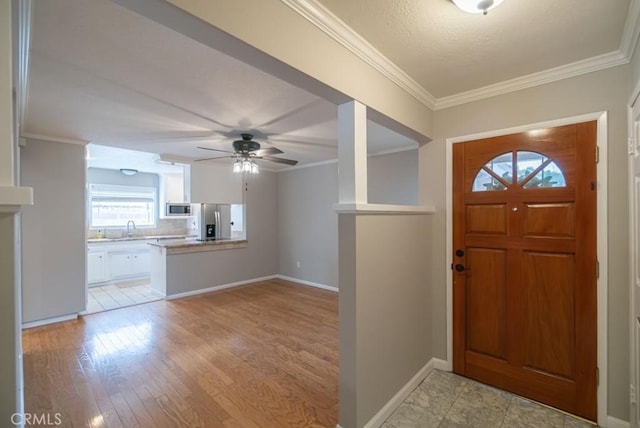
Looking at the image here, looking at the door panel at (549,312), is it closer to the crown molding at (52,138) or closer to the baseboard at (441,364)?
the baseboard at (441,364)

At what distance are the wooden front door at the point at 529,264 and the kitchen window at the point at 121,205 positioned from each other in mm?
7084

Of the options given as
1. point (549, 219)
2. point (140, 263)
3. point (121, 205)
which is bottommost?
point (140, 263)

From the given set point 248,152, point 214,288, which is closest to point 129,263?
point 214,288

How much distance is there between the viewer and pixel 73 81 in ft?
7.11

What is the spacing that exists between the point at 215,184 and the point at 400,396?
180 inches

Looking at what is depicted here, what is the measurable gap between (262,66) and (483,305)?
95.4 inches

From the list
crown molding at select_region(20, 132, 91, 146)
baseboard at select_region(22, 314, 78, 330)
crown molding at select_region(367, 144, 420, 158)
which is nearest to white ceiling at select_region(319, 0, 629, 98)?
crown molding at select_region(367, 144, 420, 158)

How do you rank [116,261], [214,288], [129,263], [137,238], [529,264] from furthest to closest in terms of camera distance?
[137,238] → [129,263] → [116,261] → [214,288] → [529,264]

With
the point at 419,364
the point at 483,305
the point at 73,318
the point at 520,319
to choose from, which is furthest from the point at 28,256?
the point at 520,319

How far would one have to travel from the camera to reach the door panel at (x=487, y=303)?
7.55ft

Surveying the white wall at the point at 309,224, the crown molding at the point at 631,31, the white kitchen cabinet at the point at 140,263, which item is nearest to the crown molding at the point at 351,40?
the crown molding at the point at 631,31

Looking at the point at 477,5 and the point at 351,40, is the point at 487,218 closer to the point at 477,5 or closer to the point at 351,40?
the point at 477,5

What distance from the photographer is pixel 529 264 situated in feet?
7.16

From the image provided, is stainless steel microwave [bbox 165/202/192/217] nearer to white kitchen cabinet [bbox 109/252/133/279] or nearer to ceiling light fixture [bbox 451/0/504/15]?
white kitchen cabinet [bbox 109/252/133/279]
